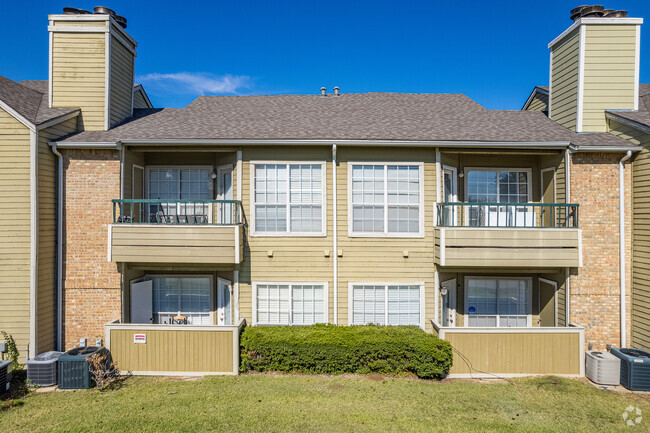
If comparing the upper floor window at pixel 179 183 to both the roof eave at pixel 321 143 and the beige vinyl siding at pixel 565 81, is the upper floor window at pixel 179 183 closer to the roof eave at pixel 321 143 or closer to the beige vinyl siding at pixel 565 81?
the roof eave at pixel 321 143

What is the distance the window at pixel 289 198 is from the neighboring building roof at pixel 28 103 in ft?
19.4

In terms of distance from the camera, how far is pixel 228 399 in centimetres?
776

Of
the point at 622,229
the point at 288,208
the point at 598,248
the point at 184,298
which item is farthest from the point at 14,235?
the point at 622,229

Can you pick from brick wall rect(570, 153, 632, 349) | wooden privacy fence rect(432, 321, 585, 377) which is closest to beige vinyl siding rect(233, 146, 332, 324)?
wooden privacy fence rect(432, 321, 585, 377)

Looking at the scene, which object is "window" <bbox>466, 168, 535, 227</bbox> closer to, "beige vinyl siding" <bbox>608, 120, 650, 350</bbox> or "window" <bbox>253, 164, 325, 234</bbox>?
"beige vinyl siding" <bbox>608, 120, 650, 350</bbox>

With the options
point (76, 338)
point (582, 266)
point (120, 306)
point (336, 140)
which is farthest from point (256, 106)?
point (582, 266)

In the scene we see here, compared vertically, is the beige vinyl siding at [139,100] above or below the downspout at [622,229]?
above

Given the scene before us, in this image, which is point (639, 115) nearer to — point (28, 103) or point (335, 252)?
point (335, 252)

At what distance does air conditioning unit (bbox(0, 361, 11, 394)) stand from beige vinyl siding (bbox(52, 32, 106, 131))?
272 inches

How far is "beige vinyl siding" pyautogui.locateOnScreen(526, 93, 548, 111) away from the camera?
546 inches

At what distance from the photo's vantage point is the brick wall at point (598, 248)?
1021 cm

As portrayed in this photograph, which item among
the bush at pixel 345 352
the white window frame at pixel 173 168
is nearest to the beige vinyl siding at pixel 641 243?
the bush at pixel 345 352

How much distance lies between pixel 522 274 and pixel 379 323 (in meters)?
4.82

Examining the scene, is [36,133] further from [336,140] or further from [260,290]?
[336,140]
